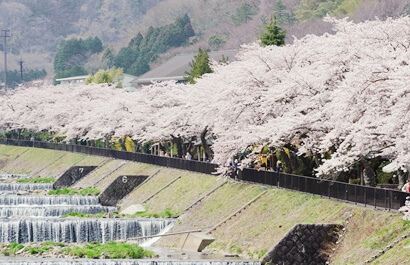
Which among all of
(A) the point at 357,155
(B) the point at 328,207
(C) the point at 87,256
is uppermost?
(A) the point at 357,155

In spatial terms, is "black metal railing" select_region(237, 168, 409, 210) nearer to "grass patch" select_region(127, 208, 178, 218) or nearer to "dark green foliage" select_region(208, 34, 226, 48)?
"grass patch" select_region(127, 208, 178, 218)

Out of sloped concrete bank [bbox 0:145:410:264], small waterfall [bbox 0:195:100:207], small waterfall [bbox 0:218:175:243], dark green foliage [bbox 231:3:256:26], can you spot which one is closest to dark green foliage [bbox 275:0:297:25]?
dark green foliage [bbox 231:3:256:26]

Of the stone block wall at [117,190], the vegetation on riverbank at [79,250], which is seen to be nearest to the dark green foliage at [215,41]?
the stone block wall at [117,190]

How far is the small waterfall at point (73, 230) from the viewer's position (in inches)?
1816

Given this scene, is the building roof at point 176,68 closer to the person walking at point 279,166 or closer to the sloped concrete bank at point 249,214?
the sloped concrete bank at point 249,214

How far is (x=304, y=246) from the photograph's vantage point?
34.8m

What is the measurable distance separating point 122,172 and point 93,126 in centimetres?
1815

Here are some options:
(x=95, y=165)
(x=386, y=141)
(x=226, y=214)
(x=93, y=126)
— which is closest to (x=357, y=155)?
(x=386, y=141)

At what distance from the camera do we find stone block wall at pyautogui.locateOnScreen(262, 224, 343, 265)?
114 ft

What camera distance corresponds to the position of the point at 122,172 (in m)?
71.6

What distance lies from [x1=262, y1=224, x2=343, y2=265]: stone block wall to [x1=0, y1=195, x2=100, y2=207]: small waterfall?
2965cm

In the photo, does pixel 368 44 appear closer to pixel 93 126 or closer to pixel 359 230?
pixel 359 230

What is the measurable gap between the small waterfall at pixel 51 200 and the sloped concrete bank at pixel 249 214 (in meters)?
3.16

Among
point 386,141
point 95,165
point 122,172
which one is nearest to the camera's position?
point 386,141
